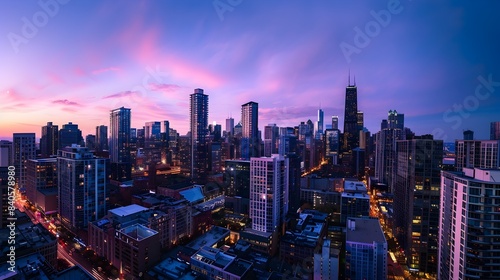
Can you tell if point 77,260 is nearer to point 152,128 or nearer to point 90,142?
point 90,142

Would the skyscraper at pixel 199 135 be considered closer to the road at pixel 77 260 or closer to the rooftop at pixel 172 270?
the road at pixel 77 260

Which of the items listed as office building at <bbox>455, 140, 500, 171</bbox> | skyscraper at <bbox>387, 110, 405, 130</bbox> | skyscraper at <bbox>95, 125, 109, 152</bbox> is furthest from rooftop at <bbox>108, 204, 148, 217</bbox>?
skyscraper at <bbox>387, 110, 405, 130</bbox>

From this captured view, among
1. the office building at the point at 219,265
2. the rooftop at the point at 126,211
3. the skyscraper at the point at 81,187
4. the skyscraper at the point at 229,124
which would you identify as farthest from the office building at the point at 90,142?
the office building at the point at 219,265

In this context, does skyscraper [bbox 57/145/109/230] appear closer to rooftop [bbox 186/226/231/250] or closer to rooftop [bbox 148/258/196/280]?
rooftop [bbox 186/226/231/250]

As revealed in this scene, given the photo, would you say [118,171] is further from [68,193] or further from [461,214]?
[461,214]

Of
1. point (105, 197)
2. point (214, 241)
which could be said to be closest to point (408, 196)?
point (214, 241)
